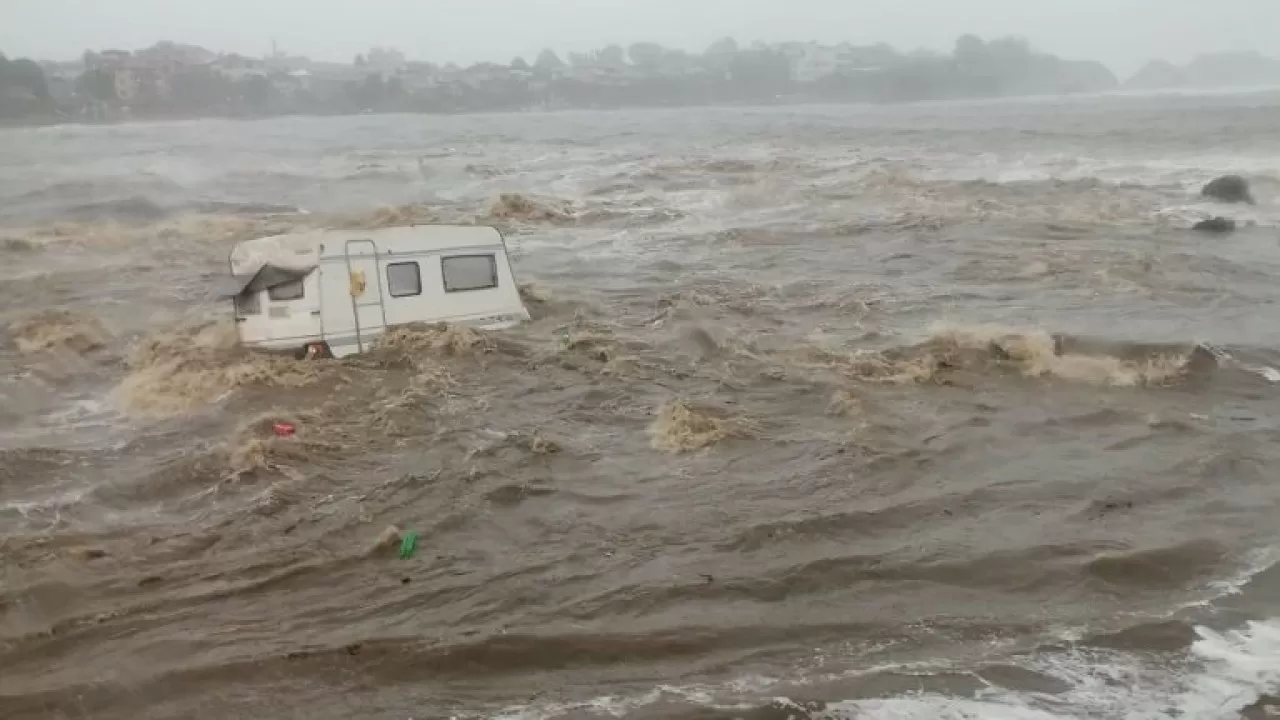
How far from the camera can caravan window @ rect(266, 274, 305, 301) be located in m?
15.4

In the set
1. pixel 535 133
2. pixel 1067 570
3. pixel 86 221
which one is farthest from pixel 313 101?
pixel 1067 570

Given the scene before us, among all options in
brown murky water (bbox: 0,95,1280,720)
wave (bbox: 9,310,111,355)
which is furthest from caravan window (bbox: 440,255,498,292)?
wave (bbox: 9,310,111,355)

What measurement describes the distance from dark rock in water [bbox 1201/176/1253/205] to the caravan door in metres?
29.7

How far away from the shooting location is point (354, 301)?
52.6ft

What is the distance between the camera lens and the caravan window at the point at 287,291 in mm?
15430

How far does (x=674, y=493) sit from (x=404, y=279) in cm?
702

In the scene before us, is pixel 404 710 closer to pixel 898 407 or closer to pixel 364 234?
pixel 898 407

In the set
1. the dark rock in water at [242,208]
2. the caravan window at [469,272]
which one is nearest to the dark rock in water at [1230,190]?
the caravan window at [469,272]

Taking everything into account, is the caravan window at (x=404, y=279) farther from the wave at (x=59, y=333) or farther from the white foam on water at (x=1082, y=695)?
the white foam on water at (x=1082, y=695)

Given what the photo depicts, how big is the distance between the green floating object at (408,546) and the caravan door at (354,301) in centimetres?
621

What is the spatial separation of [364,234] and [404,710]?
390 inches

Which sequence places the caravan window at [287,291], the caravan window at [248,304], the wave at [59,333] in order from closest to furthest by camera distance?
the caravan window at [287,291] → the caravan window at [248,304] → the wave at [59,333]

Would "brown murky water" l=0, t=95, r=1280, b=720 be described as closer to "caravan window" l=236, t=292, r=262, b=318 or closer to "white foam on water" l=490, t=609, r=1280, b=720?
"white foam on water" l=490, t=609, r=1280, b=720

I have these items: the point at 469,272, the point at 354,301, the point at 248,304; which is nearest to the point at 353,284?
the point at 354,301
